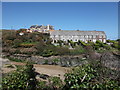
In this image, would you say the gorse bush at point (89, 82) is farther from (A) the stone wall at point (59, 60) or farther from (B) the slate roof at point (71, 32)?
(B) the slate roof at point (71, 32)

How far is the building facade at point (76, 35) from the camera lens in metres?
29.8

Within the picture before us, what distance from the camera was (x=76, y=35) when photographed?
30312 millimetres

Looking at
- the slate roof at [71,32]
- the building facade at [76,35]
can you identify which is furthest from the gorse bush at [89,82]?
the slate roof at [71,32]

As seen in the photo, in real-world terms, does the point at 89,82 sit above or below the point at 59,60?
above

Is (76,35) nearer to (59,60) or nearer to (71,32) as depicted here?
(71,32)

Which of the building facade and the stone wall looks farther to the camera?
the building facade

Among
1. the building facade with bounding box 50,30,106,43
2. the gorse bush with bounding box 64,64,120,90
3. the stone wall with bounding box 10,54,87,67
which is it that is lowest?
the stone wall with bounding box 10,54,87,67

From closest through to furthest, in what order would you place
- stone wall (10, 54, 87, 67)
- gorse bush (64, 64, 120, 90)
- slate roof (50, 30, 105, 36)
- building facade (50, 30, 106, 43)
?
gorse bush (64, 64, 120, 90) → stone wall (10, 54, 87, 67) → building facade (50, 30, 106, 43) → slate roof (50, 30, 105, 36)

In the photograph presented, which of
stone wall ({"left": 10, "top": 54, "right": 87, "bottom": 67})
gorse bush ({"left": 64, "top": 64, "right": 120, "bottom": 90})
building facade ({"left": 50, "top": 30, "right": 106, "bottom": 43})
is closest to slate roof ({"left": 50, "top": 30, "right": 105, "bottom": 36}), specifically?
building facade ({"left": 50, "top": 30, "right": 106, "bottom": 43})

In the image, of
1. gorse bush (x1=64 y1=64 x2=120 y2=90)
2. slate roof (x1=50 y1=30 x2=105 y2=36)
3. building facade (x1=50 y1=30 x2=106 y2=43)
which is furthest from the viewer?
slate roof (x1=50 y1=30 x2=105 y2=36)

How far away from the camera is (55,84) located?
4.40 metres

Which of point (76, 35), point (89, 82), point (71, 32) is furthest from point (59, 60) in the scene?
point (71, 32)

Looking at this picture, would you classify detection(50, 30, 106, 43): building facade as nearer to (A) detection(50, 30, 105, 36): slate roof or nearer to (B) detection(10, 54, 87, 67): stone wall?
(A) detection(50, 30, 105, 36): slate roof

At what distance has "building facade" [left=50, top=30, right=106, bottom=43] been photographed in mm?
29781
